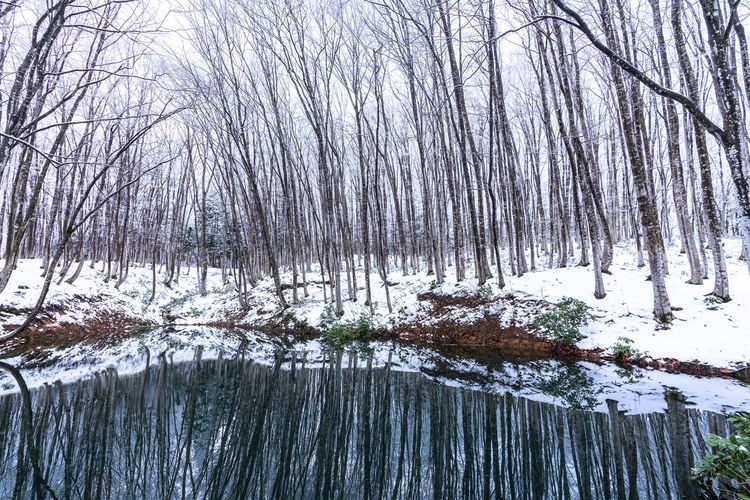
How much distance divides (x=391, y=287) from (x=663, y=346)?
43.3 ft

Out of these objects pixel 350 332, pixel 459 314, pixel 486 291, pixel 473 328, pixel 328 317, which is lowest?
pixel 350 332

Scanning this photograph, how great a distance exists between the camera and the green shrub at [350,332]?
15.4 meters

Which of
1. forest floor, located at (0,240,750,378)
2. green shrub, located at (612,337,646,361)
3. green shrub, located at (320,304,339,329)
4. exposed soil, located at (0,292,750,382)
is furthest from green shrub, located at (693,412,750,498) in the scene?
green shrub, located at (320,304,339,329)

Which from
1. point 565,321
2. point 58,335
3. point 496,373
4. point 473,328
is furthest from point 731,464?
point 58,335

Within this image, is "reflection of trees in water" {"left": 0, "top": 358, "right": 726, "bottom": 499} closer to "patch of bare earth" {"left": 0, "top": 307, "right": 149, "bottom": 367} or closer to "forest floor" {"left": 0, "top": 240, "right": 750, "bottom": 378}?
"forest floor" {"left": 0, "top": 240, "right": 750, "bottom": 378}

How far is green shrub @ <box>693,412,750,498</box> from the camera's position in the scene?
3.34 meters

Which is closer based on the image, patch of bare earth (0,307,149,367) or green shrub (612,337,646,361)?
green shrub (612,337,646,361)

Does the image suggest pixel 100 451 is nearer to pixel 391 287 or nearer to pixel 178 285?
pixel 391 287

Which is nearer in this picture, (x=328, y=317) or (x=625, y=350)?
(x=625, y=350)

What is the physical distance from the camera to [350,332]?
15609 mm

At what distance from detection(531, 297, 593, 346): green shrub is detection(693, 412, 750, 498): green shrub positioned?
24.4ft

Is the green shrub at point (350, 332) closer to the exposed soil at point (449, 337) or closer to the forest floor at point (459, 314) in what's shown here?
the forest floor at point (459, 314)

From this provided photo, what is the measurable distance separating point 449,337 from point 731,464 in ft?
34.3

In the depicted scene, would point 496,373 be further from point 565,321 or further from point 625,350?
point 565,321
